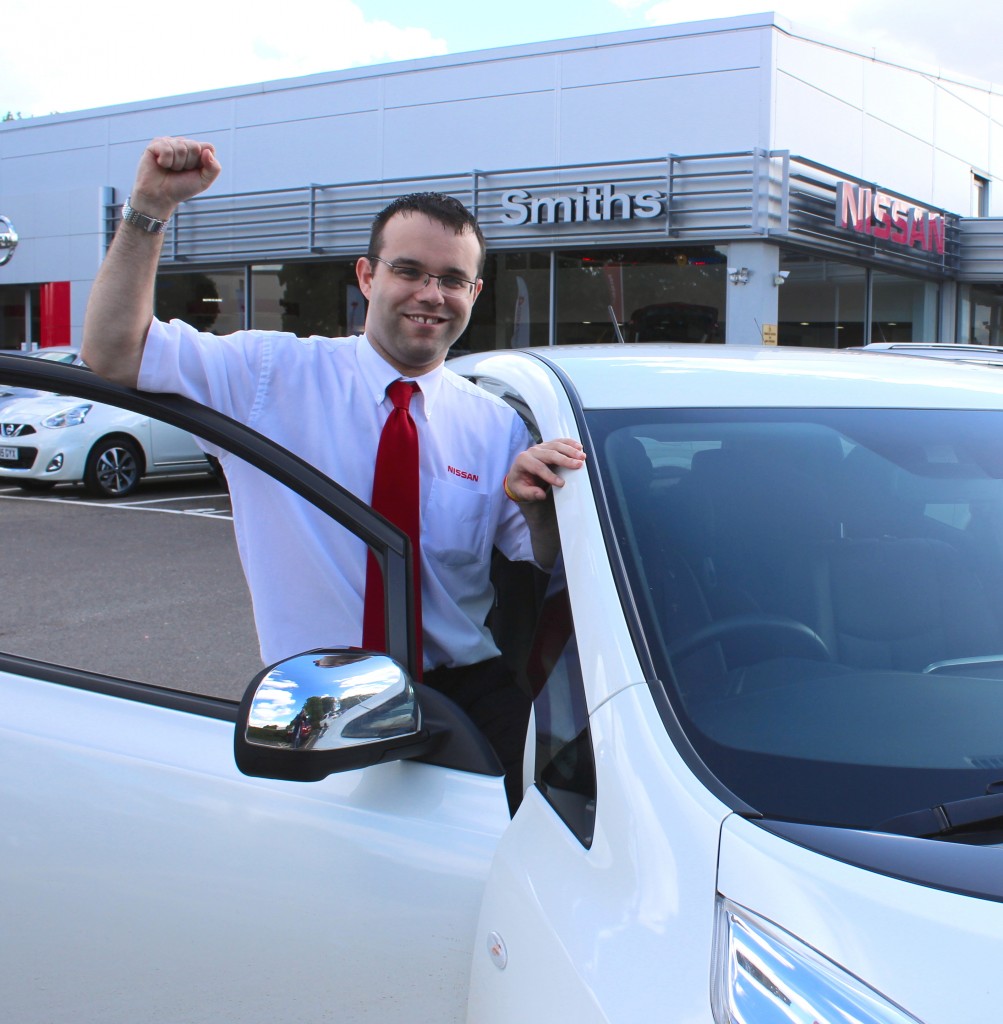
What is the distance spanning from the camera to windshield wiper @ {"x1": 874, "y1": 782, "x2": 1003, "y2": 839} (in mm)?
1192

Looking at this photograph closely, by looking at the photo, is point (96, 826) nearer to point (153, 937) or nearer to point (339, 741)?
point (153, 937)

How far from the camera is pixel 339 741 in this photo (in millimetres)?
1380

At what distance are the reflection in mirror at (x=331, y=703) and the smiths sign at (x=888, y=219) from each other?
570 inches

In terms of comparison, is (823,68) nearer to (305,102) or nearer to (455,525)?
(305,102)

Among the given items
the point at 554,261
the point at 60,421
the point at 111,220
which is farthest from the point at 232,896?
the point at 111,220

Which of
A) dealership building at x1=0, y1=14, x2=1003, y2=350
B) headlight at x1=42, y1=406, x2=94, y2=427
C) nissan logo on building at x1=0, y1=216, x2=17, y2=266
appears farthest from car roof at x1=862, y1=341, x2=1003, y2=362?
nissan logo on building at x1=0, y1=216, x2=17, y2=266

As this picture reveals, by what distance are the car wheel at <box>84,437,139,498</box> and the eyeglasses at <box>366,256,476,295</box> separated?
1007 centimetres

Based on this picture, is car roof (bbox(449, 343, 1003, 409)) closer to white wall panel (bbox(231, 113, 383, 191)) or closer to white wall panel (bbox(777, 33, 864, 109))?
white wall panel (bbox(777, 33, 864, 109))

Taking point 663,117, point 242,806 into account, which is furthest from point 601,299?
point 242,806

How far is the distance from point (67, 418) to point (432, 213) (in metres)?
10.1

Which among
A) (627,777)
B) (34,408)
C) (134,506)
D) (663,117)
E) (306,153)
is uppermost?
(306,153)

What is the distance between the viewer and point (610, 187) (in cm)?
1443

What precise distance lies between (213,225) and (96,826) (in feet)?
58.4

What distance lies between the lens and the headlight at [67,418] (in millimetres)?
11367
